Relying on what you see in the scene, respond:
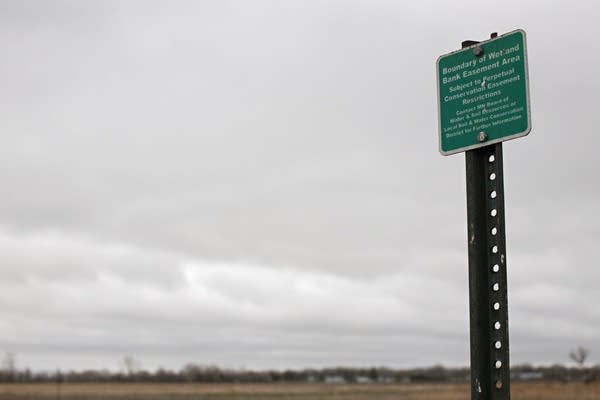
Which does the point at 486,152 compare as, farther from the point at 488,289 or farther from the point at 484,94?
the point at 488,289

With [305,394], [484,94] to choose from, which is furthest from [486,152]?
[305,394]

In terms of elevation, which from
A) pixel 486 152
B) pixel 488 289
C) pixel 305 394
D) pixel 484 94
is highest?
pixel 484 94

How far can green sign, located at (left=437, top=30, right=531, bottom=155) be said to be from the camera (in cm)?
504

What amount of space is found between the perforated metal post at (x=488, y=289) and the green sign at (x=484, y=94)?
156mm

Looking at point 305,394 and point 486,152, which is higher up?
point 486,152

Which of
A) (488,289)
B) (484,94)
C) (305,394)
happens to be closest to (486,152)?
(484,94)

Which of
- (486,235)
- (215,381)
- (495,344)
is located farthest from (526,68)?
(215,381)

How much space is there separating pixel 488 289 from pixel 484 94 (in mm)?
1066

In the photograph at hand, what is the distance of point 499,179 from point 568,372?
316ft

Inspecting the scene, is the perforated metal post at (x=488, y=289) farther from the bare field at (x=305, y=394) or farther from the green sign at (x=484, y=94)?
the bare field at (x=305, y=394)

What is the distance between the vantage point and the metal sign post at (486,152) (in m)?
5.04

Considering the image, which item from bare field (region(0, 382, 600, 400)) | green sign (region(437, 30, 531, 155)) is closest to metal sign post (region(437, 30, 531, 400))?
green sign (region(437, 30, 531, 155))

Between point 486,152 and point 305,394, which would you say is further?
point 305,394

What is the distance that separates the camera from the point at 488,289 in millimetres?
5125
